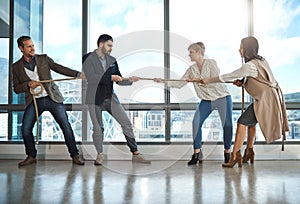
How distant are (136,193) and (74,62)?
2723 mm

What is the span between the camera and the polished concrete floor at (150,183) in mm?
2328

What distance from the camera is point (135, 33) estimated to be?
15.2ft

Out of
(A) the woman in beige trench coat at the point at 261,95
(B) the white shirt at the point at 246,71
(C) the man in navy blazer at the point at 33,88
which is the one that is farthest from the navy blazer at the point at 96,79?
(B) the white shirt at the point at 246,71

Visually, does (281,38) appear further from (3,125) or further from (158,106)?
(3,125)

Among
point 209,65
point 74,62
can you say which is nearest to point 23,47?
point 74,62

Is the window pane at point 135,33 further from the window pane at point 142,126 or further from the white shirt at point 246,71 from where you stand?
the white shirt at point 246,71

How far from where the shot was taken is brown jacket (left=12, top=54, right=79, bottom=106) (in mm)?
3820

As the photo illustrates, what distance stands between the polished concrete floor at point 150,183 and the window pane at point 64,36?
122 centimetres

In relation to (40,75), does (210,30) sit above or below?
above

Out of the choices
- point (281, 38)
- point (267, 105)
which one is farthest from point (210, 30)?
point (267, 105)

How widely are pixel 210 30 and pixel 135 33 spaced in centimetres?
104

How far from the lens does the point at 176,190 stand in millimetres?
2576

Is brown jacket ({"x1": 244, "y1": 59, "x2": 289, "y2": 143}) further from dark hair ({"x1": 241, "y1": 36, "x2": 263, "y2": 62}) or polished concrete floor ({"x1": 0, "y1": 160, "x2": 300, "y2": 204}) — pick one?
polished concrete floor ({"x1": 0, "y1": 160, "x2": 300, "y2": 204})

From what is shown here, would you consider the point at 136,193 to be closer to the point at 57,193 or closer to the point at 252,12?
the point at 57,193
